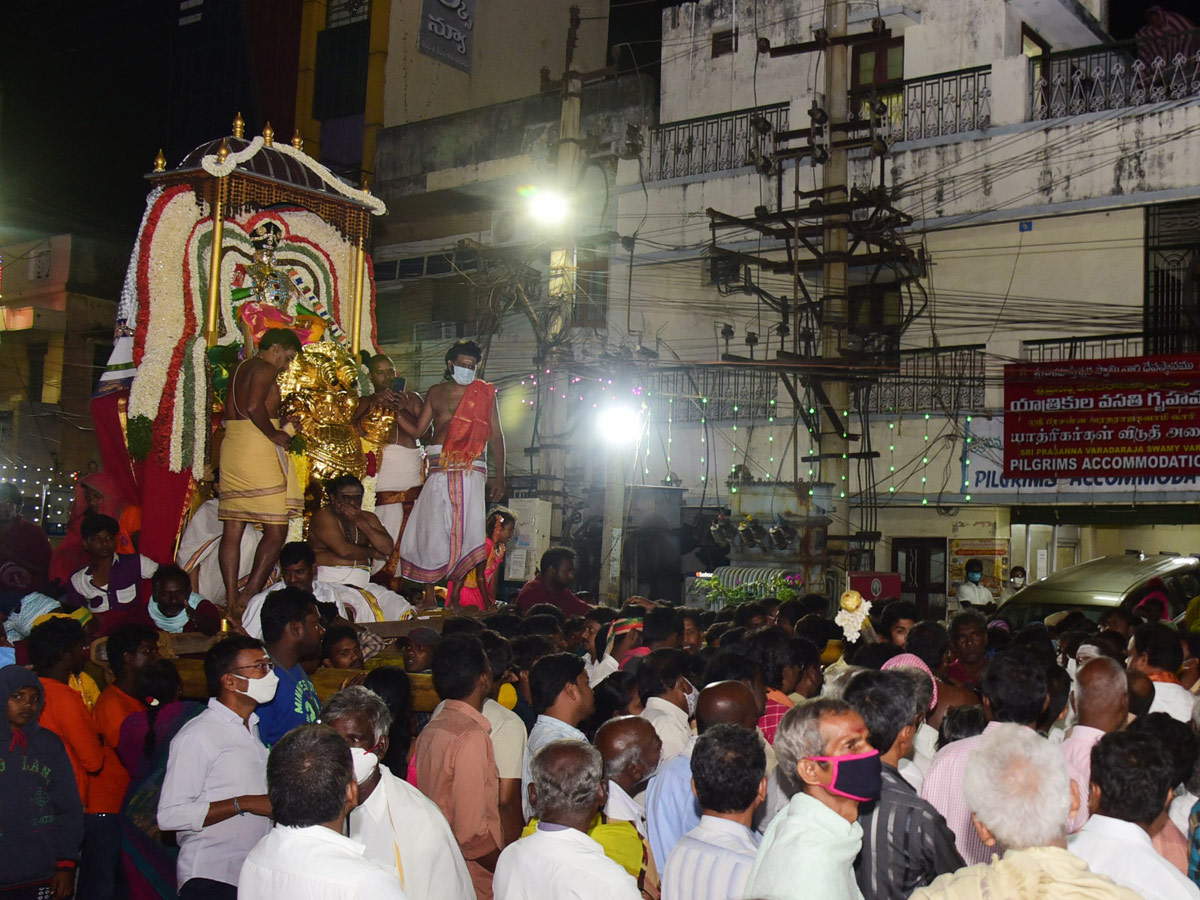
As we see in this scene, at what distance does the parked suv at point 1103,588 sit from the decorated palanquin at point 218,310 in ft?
27.2

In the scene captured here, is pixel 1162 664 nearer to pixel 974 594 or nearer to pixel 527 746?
pixel 527 746

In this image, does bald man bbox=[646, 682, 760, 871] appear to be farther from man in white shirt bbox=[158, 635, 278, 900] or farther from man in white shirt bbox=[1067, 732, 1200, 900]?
man in white shirt bbox=[158, 635, 278, 900]

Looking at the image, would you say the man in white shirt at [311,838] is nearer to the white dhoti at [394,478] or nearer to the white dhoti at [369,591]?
the white dhoti at [369,591]

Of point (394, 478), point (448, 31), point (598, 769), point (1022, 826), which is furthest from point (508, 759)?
point (448, 31)

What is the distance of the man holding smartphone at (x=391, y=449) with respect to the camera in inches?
419

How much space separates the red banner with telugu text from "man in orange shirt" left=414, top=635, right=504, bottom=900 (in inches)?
627

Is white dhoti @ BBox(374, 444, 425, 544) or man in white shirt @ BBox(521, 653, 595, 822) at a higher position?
white dhoti @ BBox(374, 444, 425, 544)

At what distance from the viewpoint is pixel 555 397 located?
82.7 feet

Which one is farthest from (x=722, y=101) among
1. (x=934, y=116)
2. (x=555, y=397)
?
Answer: (x=555, y=397)

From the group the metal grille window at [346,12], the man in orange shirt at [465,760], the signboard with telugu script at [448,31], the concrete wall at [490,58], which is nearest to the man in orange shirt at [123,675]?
the man in orange shirt at [465,760]

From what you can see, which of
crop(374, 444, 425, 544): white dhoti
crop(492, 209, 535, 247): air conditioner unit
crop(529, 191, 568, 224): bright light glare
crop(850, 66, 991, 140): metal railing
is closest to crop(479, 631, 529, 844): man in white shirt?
crop(374, 444, 425, 544): white dhoti

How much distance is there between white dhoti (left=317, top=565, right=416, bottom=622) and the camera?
9250 mm

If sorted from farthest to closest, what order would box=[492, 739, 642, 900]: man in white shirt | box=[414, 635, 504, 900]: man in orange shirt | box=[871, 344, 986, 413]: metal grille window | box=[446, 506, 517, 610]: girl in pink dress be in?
1. box=[871, 344, 986, 413]: metal grille window
2. box=[446, 506, 517, 610]: girl in pink dress
3. box=[414, 635, 504, 900]: man in orange shirt
4. box=[492, 739, 642, 900]: man in white shirt

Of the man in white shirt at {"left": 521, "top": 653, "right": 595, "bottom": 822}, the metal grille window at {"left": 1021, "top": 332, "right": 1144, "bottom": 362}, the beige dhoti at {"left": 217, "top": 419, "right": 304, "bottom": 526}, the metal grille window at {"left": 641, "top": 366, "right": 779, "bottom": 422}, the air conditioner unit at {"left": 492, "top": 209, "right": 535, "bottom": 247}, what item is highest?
the air conditioner unit at {"left": 492, "top": 209, "right": 535, "bottom": 247}
